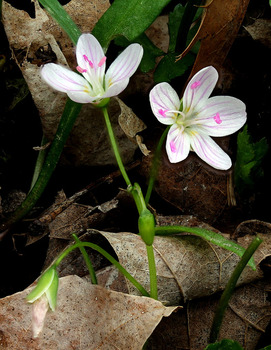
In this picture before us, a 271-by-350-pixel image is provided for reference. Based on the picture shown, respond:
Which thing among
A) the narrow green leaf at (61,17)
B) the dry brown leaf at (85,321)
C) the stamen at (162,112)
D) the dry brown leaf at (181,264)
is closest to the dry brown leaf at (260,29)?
the stamen at (162,112)

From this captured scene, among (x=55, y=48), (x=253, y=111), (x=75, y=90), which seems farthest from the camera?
(x=253, y=111)

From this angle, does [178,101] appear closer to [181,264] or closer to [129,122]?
[129,122]

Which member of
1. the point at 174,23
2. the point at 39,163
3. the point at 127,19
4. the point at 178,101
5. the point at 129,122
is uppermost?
the point at 127,19

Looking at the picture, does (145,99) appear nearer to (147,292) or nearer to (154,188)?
(154,188)

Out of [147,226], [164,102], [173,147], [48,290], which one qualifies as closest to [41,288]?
[48,290]

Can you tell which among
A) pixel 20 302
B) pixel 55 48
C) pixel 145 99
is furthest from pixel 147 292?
pixel 55 48

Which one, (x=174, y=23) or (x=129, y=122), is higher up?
(x=174, y=23)

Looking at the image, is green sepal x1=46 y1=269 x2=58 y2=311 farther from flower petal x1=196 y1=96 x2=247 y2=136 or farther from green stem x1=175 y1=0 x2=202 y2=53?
green stem x1=175 y1=0 x2=202 y2=53
